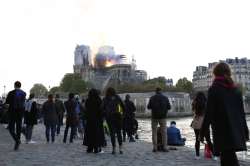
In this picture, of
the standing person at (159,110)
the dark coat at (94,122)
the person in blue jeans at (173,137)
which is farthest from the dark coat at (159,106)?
the person in blue jeans at (173,137)

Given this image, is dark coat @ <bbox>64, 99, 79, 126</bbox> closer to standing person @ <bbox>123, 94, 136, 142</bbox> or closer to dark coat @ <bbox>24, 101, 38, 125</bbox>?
dark coat @ <bbox>24, 101, 38, 125</bbox>

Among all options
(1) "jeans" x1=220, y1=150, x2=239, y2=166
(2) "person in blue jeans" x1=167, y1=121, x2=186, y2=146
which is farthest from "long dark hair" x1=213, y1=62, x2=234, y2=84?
(2) "person in blue jeans" x1=167, y1=121, x2=186, y2=146

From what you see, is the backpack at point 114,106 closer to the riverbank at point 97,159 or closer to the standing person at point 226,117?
the riverbank at point 97,159

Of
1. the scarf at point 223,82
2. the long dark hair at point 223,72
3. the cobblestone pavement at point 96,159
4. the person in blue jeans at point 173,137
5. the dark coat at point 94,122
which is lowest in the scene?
the cobblestone pavement at point 96,159

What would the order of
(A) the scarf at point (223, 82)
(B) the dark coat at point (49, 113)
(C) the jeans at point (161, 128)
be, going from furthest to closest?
(B) the dark coat at point (49, 113) → (C) the jeans at point (161, 128) → (A) the scarf at point (223, 82)

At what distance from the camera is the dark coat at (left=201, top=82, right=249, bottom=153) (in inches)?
301

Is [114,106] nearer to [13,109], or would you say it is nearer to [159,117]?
[159,117]

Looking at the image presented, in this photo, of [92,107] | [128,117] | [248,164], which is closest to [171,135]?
[128,117]

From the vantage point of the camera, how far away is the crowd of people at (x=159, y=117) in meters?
7.72

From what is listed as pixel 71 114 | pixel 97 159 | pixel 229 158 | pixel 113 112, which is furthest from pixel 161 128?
pixel 229 158

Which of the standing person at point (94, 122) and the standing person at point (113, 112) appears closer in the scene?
the standing person at point (113, 112)

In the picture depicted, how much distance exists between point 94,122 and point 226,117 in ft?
30.0

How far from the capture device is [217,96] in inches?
307

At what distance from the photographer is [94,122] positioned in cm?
1647
